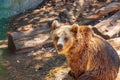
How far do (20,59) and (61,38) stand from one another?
8.77 ft

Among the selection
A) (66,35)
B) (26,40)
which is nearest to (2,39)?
(26,40)

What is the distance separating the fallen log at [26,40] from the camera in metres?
7.51

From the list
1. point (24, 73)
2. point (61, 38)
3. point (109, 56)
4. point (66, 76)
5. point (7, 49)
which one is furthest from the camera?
point (7, 49)

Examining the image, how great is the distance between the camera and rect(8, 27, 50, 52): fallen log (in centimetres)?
751

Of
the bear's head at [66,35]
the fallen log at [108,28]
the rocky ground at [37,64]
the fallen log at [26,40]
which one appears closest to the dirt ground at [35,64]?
the rocky ground at [37,64]

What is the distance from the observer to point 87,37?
5090mm

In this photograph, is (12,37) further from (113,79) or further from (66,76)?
(113,79)

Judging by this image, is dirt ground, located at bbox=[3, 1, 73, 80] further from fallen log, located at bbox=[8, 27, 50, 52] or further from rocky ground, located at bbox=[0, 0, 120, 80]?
fallen log, located at bbox=[8, 27, 50, 52]

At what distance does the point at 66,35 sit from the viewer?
4867 millimetres

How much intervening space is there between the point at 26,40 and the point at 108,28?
1.93 metres

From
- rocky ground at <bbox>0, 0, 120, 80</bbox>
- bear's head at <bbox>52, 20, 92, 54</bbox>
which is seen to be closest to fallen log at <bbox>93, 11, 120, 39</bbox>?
rocky ground at <bbox>0, 0, 120, 80</bbox>

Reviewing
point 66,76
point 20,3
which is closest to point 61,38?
point 66,76

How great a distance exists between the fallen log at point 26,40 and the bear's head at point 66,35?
8.41 feet

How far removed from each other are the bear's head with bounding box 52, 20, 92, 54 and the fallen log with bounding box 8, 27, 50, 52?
2564mm
